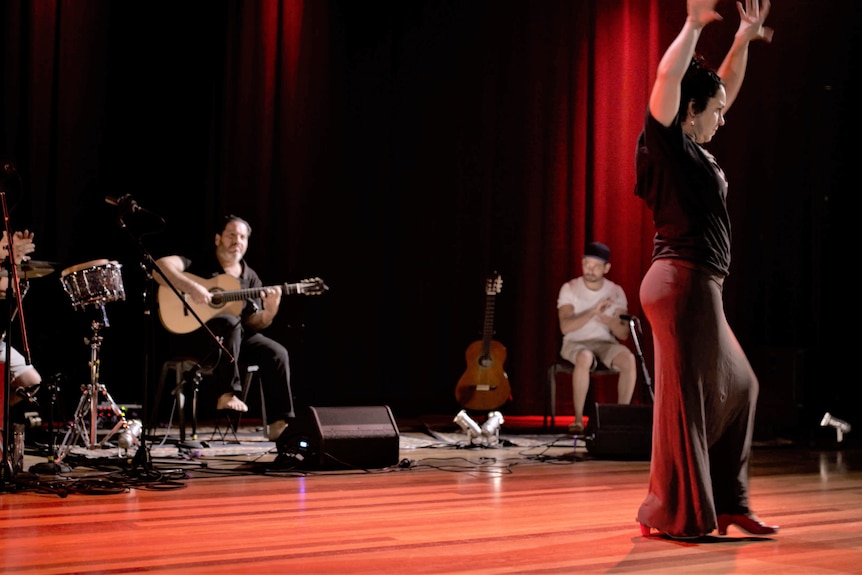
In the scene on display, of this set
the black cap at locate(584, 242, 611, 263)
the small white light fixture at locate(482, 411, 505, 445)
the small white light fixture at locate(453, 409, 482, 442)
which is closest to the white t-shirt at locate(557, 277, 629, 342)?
the black cap at locate(584, 242, 611, 263)

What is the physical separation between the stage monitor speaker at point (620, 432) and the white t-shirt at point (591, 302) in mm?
1501

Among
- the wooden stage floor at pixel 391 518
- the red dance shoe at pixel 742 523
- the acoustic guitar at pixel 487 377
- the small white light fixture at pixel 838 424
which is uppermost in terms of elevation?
the acoustic guitar at pixel 487 377

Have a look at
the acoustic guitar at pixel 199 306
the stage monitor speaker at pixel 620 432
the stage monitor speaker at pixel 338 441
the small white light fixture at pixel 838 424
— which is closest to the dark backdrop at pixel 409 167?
the small white light fixture at pixel 838 424

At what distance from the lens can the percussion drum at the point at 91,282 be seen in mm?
5004

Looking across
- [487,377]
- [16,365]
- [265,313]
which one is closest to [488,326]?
[487,377]

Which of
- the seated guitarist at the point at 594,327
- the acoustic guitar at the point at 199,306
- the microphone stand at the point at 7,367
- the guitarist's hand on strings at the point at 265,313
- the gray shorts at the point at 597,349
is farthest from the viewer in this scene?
the gray shorts at the point at 597,349

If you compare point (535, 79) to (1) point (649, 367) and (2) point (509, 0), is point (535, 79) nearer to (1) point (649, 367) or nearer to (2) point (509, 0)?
(2) point (509, 0)

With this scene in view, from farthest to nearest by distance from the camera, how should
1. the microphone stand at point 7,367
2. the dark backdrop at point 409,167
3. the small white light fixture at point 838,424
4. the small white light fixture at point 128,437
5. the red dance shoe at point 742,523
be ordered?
the dark backdrop at point 409,167
the small white light fixture at point 838,424
the small white light fixture at point 128,437
the microphone stand at point 7,367
the red dance shoe at point 742,523

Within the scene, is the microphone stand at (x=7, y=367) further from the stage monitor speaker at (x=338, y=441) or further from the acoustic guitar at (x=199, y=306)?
the acoustic guitar at (x=199, y=306)

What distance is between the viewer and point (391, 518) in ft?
11.4

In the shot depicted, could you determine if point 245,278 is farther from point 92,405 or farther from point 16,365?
point 16,365

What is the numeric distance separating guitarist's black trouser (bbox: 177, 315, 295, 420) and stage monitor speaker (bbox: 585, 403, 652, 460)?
1.83 metres

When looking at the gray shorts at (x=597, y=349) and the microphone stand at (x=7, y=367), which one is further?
the gray shorts at (x=597, y=349)

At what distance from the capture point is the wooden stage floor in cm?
272
